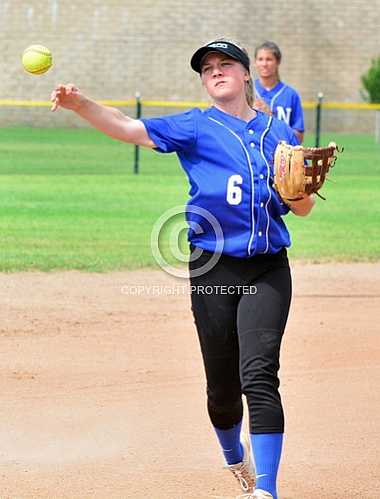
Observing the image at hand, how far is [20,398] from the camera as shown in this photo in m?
5.21

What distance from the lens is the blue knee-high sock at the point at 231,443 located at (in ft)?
12.8

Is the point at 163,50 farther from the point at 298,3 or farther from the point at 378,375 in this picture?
the point at 378,375

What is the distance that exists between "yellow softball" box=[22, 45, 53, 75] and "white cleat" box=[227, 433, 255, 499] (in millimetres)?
1670

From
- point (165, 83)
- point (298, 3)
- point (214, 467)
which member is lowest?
point (214, 467)

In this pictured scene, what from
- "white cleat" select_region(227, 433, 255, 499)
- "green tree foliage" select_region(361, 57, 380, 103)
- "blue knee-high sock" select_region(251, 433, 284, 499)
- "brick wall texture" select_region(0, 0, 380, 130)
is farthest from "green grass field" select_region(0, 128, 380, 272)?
"brick wall texture" select_region(0, 0, 380, 130)

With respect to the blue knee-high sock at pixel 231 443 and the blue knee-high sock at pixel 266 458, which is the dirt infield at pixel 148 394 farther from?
the blue knee-high sock at pixel 266 458

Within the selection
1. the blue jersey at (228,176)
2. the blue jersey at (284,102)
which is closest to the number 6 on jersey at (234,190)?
the blue jersey at (228,176)

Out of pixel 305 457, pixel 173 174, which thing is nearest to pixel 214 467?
pixel 305 457

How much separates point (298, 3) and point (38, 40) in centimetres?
792

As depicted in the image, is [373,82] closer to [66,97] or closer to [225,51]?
[225,51]

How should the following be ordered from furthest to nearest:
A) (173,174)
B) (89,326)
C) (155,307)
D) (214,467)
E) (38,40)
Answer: (38,40)
(173,174)
(155,307)
(89,326)
(214,467)

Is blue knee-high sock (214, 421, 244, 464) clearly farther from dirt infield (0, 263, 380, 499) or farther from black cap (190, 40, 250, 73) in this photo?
black cap (190, 40, 250, 73)

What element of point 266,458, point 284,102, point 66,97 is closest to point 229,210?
point 66,97

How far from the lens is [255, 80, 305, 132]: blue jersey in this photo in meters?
8.40
